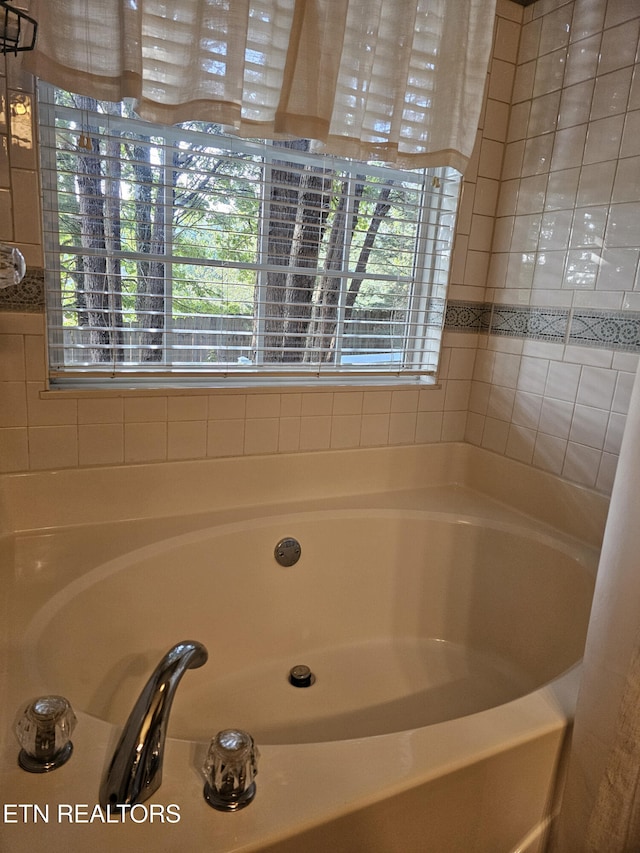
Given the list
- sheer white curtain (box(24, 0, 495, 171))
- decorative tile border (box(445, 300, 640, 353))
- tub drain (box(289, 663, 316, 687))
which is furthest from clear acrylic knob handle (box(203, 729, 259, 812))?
decorative tile border (box(445, 300, 640, 353))

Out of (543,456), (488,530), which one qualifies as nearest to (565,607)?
(488,530)

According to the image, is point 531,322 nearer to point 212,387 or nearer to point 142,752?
point 212,387

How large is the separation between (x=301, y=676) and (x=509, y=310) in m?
1.39

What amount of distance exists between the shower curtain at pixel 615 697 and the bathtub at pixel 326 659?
6 cm

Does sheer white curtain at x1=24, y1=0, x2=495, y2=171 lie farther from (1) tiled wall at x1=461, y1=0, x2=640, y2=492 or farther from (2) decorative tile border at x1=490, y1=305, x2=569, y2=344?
(2) decorative tile border at x1=490, y1=305, x2=569, y2=344

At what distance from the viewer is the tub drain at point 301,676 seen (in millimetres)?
1639

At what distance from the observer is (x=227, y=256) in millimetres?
1698

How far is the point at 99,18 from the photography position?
125 centimetres

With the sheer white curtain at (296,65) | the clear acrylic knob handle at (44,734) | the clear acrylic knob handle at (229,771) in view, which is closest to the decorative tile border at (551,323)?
the sheer white curtain at (296,65)

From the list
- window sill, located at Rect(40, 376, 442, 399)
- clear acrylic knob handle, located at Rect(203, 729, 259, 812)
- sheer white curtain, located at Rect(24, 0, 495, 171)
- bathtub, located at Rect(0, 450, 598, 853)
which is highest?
sheer white curtain, located at Rect(24, 0, 495, 171)

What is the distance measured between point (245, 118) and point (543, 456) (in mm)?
1362

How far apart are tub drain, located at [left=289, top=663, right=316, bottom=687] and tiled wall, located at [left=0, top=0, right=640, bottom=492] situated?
67cm

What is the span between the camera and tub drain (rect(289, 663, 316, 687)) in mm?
1639

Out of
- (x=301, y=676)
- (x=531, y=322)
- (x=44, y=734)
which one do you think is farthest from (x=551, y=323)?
(x=44, y=734)
